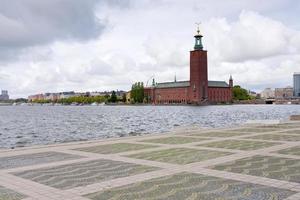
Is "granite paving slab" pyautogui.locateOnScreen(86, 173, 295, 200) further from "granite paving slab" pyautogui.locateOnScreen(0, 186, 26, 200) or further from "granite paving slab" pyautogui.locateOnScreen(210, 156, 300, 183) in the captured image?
"granite paving slab" pyautogui.locateOnScreen(0, 186, 26, 200)

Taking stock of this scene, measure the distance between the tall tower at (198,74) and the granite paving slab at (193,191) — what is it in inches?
6315

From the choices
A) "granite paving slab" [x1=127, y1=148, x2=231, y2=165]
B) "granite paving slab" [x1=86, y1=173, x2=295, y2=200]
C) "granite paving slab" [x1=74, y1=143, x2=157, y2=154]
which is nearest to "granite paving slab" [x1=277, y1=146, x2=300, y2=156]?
"granite paving slab" [x1=127, y1=148, x2=231, y2=165]

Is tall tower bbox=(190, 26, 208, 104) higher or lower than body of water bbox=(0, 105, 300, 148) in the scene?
higher

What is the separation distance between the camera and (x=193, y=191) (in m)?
7.37

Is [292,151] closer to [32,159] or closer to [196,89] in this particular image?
[32,159]

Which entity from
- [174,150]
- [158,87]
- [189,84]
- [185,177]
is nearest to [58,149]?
[174,150]

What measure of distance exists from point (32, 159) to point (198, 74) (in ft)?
518

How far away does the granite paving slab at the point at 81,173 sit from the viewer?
826 cm

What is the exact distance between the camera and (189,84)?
178 metres

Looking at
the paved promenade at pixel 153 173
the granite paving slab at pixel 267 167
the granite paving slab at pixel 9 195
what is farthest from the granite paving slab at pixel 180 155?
the granite paving slab at pixel 9 195

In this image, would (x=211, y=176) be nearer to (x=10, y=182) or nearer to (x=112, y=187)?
(x=112, y=187)

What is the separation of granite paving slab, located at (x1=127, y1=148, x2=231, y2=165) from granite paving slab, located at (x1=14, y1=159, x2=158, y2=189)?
3.87ft

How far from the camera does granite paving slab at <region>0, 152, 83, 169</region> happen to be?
1077cm

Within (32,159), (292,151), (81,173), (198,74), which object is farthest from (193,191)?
(198,74)
